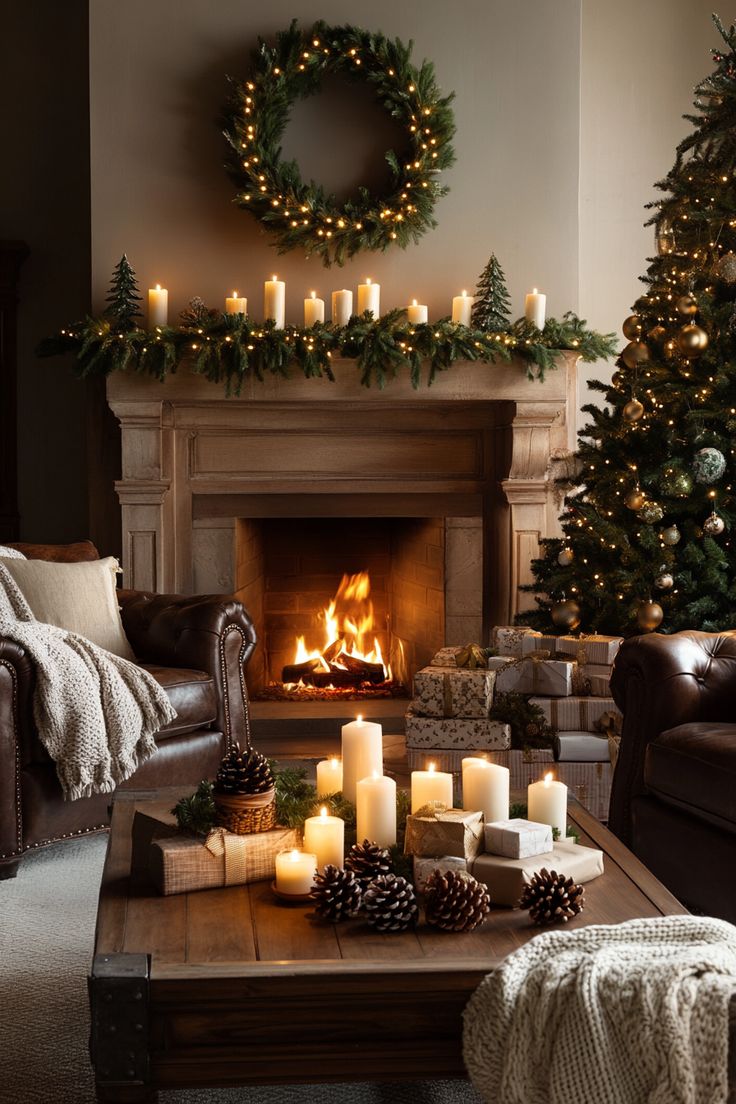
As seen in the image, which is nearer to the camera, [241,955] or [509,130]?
[241,955]

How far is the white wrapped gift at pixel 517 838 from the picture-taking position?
6.12ft

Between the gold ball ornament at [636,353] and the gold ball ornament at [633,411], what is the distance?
148 mm

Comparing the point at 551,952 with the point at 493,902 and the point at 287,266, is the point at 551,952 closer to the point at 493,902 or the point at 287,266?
the point at 493,902

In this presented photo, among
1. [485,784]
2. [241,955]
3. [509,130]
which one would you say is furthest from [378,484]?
[241,955]

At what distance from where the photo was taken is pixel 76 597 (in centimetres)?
370

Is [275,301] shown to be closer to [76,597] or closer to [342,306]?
[342,306]

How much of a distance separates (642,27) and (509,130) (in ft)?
3.87

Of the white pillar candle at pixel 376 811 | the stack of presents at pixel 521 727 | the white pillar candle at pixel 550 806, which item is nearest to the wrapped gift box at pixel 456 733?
the stack of presents at pixel 521 727

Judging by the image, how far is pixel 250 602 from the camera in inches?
210

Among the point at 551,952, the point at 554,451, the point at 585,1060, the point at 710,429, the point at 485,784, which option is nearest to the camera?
the point at 585,1060

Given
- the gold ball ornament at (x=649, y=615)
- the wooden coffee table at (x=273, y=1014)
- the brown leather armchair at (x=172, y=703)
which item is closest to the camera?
the wooden coffee table at (x=273, y=1014)

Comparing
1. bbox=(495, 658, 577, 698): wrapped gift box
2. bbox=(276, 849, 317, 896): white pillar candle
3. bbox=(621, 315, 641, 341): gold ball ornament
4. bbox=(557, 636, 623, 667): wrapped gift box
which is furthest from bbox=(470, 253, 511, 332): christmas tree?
bbox=(276, 849, 317, 896): white pillar candle

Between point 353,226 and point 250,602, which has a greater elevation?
point 353,226

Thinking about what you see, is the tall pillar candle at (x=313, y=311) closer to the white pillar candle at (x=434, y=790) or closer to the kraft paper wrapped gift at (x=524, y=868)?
the white pillar candle at (x=434, y=790)
